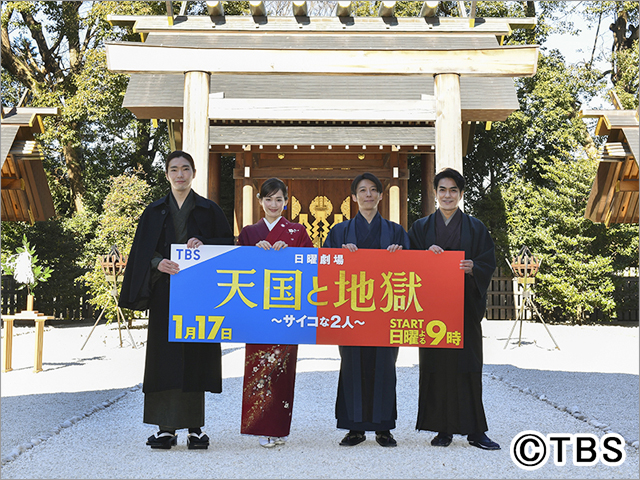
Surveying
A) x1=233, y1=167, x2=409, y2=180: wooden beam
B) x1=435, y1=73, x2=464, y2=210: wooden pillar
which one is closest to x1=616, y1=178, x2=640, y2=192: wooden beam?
x1=435, y1=73, x2=464, y2=210: wooden pillar

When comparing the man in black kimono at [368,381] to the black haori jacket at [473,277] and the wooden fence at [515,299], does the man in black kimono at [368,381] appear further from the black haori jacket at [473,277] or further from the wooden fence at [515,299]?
the wooden fence at [515,299]

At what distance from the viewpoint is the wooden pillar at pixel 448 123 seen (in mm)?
5160

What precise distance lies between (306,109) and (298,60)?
553 mm

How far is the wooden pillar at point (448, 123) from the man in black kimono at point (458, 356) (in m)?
1.33

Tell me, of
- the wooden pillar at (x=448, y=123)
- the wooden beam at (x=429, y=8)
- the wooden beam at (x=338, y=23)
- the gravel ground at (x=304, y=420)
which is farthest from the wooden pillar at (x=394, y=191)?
the wooden pillar at (x=448, y=123)

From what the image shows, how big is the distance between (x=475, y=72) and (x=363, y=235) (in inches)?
88.5

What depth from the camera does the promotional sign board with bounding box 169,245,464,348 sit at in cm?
375

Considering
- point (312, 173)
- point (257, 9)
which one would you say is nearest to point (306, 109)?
point (257, 9)

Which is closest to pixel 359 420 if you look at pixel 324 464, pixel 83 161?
pixel 324 464

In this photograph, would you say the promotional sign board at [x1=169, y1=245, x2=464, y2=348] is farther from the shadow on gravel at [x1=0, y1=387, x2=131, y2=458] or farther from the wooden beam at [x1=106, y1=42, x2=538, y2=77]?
the wooden beam at [x1=106, y1=42, x2=538, y2=77]

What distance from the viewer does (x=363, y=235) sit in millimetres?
3908

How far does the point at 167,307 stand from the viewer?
381cm

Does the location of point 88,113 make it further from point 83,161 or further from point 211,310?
point 211,310

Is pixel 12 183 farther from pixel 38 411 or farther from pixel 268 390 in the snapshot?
pixel 268 390
